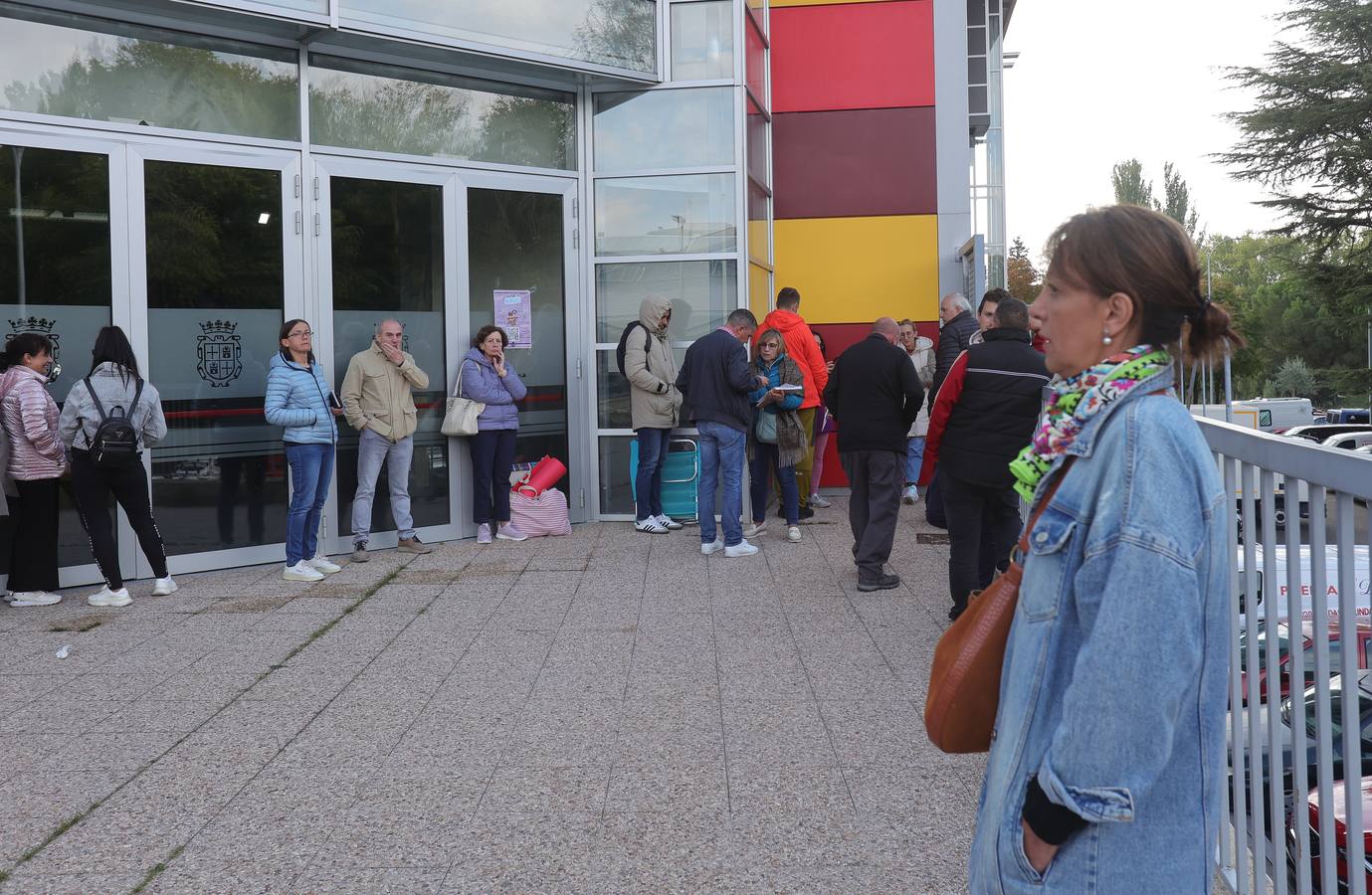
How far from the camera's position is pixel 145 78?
898 centimetres

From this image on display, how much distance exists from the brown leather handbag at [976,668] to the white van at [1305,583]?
0.78 meters

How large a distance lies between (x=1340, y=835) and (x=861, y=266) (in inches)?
448

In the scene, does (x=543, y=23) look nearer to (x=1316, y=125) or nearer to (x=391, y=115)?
(x=391, y=115)

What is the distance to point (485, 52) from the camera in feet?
33.3

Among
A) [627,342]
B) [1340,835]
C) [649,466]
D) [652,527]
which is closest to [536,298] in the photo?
[627,342]

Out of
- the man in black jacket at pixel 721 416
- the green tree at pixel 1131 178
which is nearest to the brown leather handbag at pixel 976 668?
the man in black jacket at pixel 721 416

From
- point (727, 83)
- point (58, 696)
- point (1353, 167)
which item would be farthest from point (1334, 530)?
point (1353, 167)

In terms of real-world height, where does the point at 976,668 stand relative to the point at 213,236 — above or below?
below

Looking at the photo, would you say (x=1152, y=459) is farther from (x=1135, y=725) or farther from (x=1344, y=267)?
(x=1344, y=267)

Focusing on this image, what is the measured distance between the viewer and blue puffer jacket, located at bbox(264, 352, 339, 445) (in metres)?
8.76

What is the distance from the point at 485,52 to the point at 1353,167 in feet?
112

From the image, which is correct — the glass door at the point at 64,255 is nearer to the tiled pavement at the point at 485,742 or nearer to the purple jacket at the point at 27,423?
the purple jacket at the point at 27,423

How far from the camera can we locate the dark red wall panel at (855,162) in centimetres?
1348

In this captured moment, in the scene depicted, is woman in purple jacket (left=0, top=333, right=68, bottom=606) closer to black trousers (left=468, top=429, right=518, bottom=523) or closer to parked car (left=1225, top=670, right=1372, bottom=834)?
black trousers (left=468, top=429, right=518, bottom=523)
